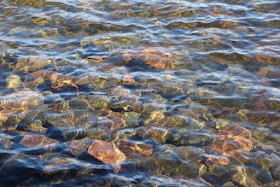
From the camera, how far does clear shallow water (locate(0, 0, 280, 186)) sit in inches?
213

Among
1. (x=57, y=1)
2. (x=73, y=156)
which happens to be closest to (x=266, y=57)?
(x=73, y=156)

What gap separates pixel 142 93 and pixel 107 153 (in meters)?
2.04

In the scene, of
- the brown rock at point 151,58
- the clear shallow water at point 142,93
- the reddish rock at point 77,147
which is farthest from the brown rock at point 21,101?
the brown rock at point 151,58

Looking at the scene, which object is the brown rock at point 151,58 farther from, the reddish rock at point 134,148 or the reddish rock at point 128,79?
the reddish rock at point 134,148

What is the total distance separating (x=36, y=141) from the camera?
5867 mm

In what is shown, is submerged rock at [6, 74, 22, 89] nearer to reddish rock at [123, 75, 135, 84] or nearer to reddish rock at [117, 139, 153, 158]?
reddish rock at [123, 75, 135, 84]

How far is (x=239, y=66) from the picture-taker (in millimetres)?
8242

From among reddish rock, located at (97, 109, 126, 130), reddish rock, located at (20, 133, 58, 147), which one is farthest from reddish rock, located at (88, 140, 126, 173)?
reddish rock, located at (20, 133, 58, 147)

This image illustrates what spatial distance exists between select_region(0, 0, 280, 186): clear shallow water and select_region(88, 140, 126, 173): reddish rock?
0.03 m

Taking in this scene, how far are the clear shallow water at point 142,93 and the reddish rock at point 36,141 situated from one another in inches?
0.7

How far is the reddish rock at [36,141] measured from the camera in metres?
5.81

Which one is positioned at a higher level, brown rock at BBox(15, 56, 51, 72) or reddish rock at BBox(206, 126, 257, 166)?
brown rock at BBox(15, 56, 51, 72)

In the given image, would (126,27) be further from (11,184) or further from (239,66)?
(11,184)

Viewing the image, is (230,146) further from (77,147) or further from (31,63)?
(31,63)
